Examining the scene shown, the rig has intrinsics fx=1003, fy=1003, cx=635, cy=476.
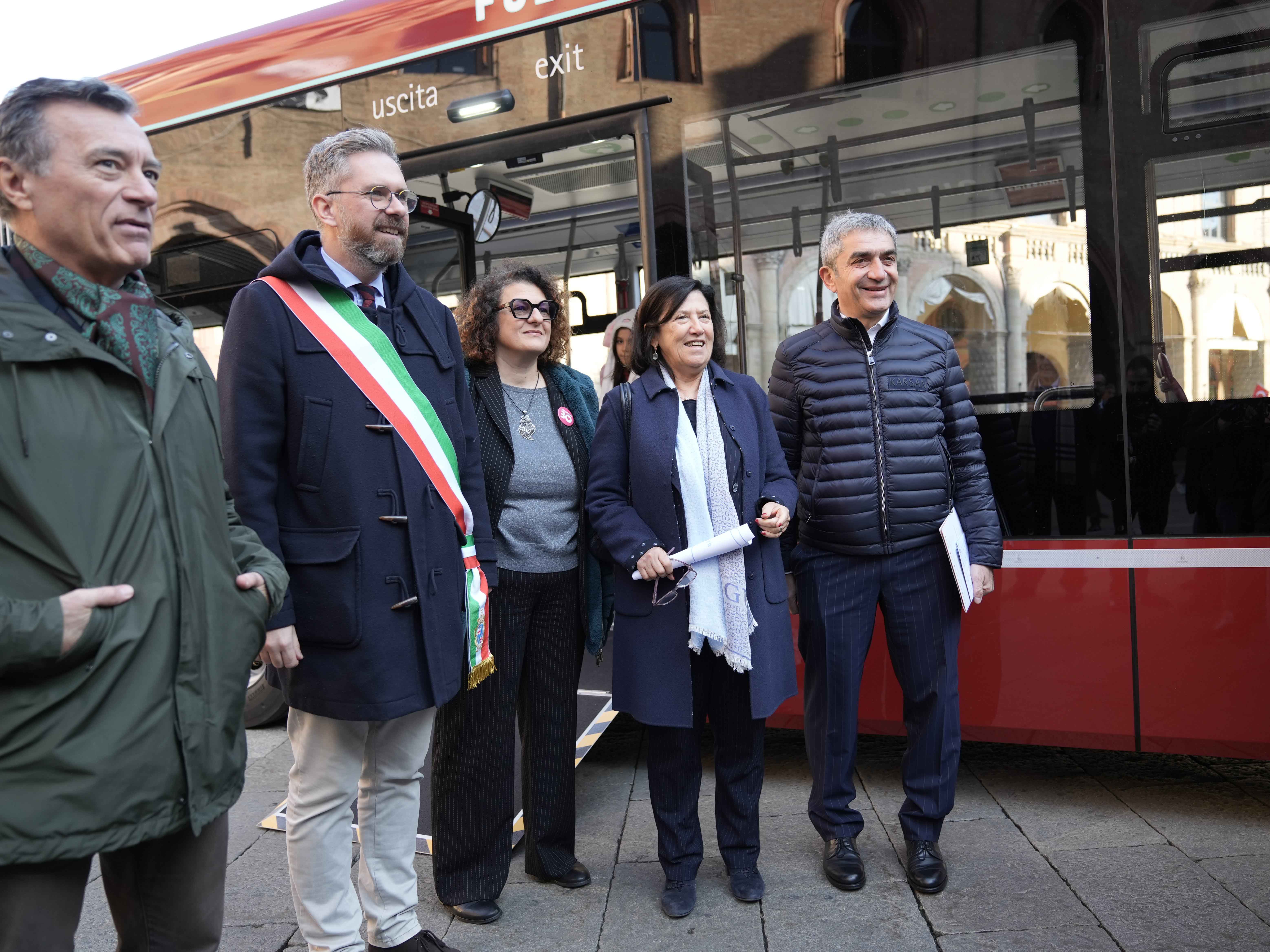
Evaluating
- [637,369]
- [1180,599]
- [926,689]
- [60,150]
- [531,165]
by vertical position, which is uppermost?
[531,165]

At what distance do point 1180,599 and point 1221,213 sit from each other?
122 centimetres

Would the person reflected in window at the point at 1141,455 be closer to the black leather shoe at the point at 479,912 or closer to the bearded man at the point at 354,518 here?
the bearded man at the point at 354,518

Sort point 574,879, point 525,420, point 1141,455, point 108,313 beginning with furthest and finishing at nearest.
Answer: point 1141,455 → point 574,879 → point 525,420 → point 108,313

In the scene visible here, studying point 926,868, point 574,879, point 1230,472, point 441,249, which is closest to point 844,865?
point 926,868

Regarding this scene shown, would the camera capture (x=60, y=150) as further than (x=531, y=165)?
No

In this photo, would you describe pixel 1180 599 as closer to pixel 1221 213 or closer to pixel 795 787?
pixel 1221 213

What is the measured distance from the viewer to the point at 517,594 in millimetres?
2951

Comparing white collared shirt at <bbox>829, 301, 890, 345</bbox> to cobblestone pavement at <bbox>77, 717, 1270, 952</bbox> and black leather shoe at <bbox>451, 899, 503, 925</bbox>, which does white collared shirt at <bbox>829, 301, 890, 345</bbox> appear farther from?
black leather shoe at <bbox>451, 899, 503, 925</bbox>

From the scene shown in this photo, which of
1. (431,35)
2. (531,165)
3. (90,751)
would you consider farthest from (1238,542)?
(431,35)

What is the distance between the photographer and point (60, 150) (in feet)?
5.03

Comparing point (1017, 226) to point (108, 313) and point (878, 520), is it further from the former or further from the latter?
point (108, 313)

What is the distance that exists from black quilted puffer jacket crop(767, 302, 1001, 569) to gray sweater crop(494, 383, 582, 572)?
68 centimetres

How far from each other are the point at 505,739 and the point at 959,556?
4.75ft

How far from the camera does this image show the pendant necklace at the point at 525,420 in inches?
117
